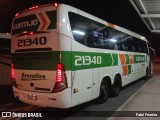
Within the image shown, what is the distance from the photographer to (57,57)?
5727 millimetres

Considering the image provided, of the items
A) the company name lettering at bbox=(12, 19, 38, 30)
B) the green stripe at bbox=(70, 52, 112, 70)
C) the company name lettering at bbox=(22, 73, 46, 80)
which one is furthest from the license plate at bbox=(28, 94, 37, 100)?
the company name lettering at bbox=(12, 19, 38, 30)

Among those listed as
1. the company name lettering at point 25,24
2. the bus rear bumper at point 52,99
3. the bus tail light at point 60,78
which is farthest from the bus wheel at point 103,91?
the company name lettering at point 25,24

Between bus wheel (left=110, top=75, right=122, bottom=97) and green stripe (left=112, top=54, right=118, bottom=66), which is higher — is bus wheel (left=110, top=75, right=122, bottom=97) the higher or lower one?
the lower one

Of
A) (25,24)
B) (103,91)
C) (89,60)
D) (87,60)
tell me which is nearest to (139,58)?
(103,91)

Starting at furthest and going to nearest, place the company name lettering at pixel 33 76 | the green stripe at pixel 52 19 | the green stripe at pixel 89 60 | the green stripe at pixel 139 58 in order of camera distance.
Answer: the green stripe at pixel 139 58 → the green stripe at pixel 89 60 → the company name lettering at pixel 33 76 → the green stripe at pixel 52 19

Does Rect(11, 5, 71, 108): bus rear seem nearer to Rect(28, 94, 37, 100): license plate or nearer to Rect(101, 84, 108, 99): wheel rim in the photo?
Rect(28, 94, 37, 100): license plate

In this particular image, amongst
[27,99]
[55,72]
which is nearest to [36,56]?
[55,72]

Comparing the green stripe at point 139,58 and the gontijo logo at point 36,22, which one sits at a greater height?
the gontijo logo at point 36,22

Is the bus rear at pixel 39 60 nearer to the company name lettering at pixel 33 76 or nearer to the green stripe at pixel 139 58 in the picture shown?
the company name lettering at pixel 33 76

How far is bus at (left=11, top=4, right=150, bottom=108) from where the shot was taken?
19.0 ft

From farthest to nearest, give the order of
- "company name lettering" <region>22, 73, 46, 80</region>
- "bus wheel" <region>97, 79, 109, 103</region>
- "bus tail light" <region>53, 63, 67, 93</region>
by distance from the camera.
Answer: "bus wheel" <region>97, 79, 109, 103</region>
"company name lettering" <region>22, 73, 46, 80</region>
"bus tail light" <region>53, 63, 67, 93</region>

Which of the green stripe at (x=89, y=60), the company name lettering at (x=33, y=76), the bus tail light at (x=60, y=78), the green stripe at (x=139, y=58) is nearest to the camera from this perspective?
the bus tail light at (x=60, y=78)

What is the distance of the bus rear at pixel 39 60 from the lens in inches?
227

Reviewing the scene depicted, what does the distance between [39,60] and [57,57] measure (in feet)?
2.12
